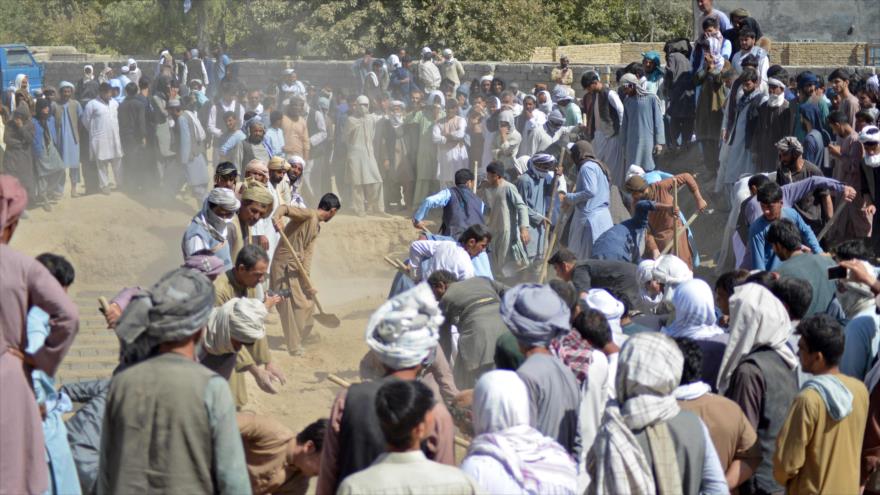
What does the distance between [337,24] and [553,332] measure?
72.8ft

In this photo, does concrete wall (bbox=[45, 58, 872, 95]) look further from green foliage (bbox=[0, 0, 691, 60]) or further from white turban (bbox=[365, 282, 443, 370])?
white turban (bbox=[365, 282, 443, 370])

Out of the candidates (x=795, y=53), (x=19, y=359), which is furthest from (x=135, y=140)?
(x=795, y=53)

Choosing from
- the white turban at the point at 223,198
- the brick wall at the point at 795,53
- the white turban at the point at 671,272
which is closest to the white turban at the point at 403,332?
the white turban at the point at 671,272

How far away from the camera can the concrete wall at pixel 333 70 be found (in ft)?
61.3

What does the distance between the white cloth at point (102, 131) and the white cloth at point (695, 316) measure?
13534mm

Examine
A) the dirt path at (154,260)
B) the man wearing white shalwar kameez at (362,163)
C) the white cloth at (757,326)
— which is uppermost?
the white cloth at (757,326)

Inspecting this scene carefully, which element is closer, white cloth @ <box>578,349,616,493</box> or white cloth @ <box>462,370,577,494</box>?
white cloth @ <box>462,370,577,494</box>

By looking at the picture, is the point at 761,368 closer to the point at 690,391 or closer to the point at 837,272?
the point at 690,391

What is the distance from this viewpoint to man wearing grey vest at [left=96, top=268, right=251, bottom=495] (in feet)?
12.4

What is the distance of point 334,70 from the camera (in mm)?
23172

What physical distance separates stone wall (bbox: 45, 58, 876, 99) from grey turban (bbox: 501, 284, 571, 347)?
36.0 ft

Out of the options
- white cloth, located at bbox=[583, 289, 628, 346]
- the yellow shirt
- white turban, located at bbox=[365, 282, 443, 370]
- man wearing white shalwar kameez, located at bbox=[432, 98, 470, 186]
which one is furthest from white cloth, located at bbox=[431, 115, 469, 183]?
white turban, located at bbox=[365, 282, 443, 370]

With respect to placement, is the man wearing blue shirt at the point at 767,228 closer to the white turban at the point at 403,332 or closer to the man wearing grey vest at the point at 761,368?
the man wearing grey vest at the point at 761,368

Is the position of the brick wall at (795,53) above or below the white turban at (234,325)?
below
